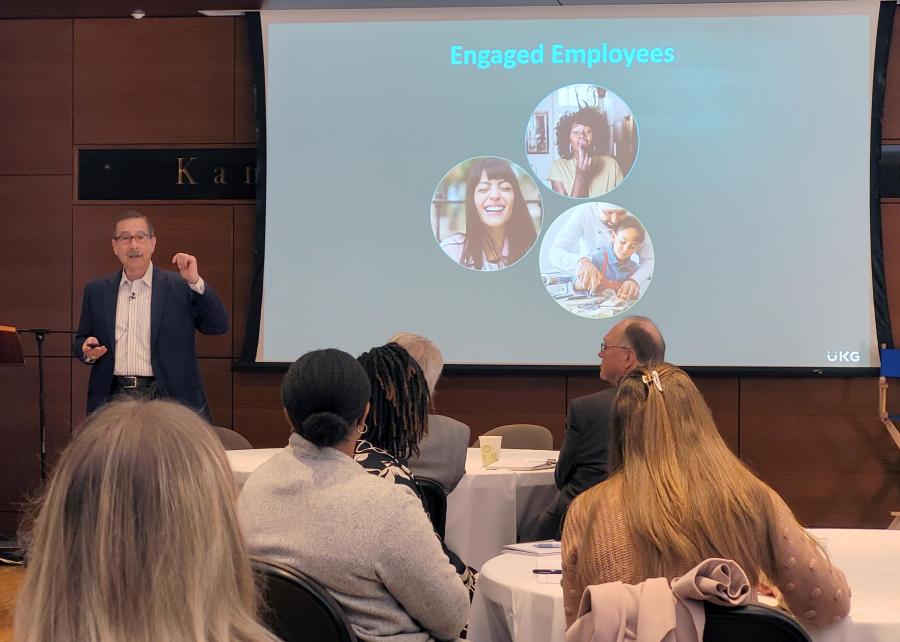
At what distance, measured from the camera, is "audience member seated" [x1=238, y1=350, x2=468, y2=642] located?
1.95m

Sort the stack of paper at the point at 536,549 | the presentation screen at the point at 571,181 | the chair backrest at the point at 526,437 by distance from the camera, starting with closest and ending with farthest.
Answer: the stack of paper at the point at 536,549 → the chair backrest at the point at 526,437 → the presentation screen at the point at 571,181

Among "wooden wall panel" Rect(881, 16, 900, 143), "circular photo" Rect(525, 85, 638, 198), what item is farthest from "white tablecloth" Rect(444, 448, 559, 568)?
"wooden wall panel" Rect(881, 16, 900, 143)

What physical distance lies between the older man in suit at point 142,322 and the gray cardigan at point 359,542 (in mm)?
3193

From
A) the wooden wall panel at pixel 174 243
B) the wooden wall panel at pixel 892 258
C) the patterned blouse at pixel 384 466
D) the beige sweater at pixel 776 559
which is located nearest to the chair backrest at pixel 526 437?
the wooden wall panel at pixel 174 243

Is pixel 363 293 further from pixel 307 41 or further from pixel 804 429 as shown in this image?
pixel 804 429

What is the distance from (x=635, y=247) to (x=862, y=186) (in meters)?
1.27

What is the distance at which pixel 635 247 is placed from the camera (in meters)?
6.13

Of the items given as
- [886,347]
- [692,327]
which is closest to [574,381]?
[692,327]

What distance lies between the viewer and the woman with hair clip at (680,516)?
77.8 inches

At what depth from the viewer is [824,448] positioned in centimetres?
621

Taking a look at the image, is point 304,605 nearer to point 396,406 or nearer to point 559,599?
point 559,599

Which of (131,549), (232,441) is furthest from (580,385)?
(131,549)

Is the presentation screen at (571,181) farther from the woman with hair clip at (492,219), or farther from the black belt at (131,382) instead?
the black belt at (131,382)

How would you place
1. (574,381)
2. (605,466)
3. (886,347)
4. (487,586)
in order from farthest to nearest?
(574,381)
(886,347)
(605,466)
(487,586)
